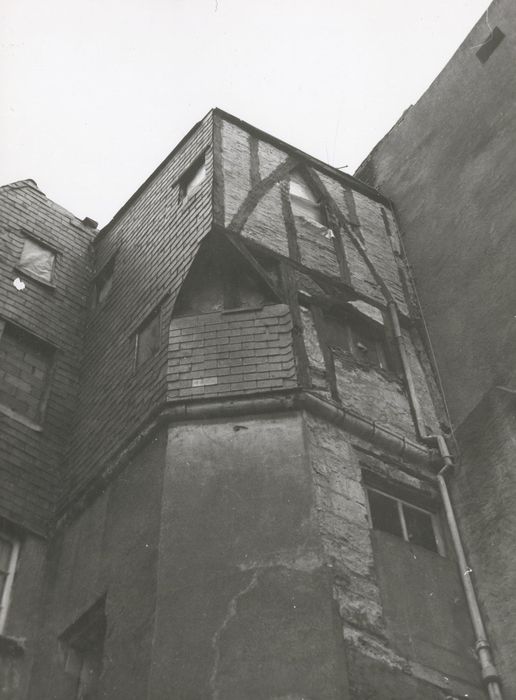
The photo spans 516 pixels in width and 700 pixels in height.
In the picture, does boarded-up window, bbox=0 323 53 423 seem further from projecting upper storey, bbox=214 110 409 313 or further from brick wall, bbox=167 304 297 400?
projecting upper storey, bbox=214 110 409 313

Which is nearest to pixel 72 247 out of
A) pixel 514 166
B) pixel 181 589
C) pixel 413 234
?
pixel 413 234

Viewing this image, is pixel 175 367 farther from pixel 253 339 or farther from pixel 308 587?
pixel 308 587

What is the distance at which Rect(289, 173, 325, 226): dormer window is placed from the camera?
14500 millimetres

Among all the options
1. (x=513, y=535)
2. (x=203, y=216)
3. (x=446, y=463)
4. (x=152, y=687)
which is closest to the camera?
(x=152, y=687)

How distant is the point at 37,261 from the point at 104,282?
1.16 meters

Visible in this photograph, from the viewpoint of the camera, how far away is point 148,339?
12375 mm

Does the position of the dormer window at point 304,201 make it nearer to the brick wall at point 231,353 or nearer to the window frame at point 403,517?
the brick wall at point 231,353

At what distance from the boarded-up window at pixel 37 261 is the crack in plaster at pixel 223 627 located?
7927 millimetres

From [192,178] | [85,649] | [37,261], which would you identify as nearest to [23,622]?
[85,649]

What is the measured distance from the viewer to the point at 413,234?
15.1 m

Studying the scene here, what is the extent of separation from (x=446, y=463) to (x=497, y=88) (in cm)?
719

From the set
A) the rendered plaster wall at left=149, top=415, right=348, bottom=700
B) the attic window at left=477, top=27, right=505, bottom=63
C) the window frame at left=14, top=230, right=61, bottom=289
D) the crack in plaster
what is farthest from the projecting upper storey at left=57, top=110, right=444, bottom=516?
the attic window at left=477, top=27, right=505, bottom=63

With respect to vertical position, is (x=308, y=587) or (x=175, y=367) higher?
(x=175, y=367)

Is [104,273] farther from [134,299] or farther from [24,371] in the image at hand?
[24,371]
